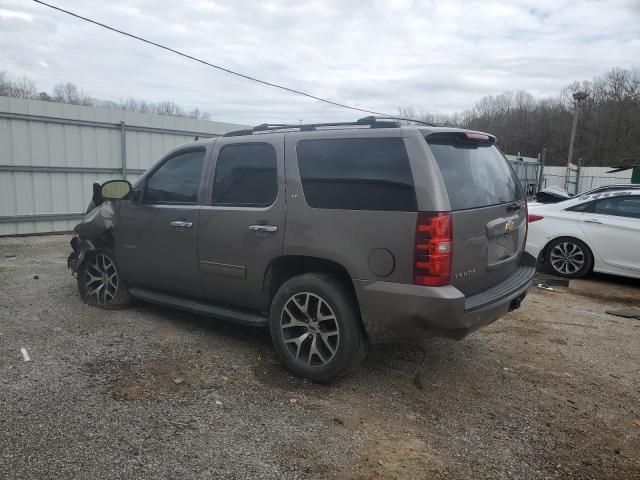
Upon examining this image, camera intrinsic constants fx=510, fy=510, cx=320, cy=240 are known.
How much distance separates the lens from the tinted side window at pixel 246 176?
4.07 m

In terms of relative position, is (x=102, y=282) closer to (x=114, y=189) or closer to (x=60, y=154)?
(x=114, y=189)

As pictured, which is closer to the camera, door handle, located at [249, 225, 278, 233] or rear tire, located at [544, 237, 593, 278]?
door handle, located at [249, 225, 278, 233]

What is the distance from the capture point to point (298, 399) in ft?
11.7

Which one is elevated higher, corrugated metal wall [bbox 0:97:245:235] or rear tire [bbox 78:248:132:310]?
corrugated metal wall [bbox 0:97:245:235]

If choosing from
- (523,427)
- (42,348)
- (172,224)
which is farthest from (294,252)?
(42,348)

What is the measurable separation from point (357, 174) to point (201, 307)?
1.94 meters

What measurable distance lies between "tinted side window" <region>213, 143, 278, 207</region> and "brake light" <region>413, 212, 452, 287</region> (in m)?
1.28

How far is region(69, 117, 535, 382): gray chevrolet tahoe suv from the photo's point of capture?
10.9ft

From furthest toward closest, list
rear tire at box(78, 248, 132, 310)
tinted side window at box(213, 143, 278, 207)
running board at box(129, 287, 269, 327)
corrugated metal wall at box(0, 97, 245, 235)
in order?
corrugated metal wall at box(0, 97, 245, 235)
rear tire at box(78, 248, 132, 310)
running board at box(129, 287, 269, 327)
tinted side window at box(213, 143, 278, 207)

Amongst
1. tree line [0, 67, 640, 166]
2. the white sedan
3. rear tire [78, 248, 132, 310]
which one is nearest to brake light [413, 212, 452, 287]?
rear tire [78, 248, 132, 310]

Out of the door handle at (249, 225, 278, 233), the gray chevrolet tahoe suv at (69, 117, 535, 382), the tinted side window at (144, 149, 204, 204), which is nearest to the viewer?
the gray chevrolet tahoe suv at (69, 117, 535, 382)

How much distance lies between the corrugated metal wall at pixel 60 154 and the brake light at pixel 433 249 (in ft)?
32.7

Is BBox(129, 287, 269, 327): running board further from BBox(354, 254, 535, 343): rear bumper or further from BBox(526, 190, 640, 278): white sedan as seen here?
BBox(526, 190, 640, 278): white sedan

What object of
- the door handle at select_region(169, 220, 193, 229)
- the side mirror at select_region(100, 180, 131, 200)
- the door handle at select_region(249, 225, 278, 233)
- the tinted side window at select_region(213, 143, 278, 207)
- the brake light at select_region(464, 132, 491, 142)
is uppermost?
the brake light at select_region(464, 132, 491, 142)
